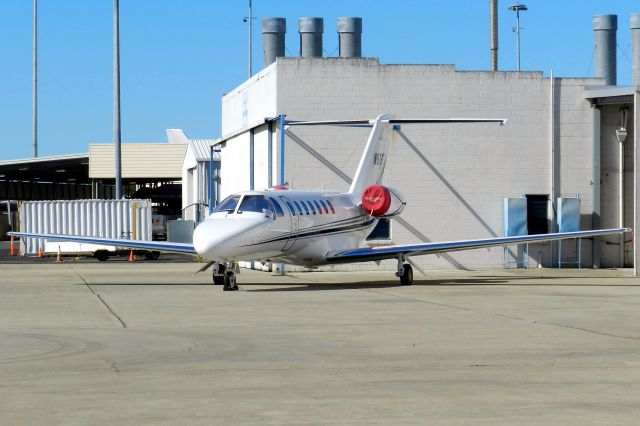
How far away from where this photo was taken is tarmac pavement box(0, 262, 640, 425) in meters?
9.15

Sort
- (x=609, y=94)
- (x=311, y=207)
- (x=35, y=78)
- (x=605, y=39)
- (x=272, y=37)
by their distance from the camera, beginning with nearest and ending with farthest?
(x=311, y=207) < (x=609, y=94) < (x=272, y=37) < (x=605, y=39) < (x=35, y=78)

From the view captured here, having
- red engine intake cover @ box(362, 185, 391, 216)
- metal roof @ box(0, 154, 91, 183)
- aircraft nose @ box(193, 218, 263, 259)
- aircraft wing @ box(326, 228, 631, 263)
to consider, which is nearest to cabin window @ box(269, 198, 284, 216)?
aircraft nose @ box(193, 218, 263, 259)

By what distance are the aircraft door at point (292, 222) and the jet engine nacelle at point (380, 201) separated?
12.3ft

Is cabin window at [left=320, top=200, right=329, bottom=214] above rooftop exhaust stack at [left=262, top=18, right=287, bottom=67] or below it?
below

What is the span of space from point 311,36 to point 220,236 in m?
35.5

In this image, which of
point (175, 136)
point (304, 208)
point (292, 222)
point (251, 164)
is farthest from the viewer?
point (175, 136)

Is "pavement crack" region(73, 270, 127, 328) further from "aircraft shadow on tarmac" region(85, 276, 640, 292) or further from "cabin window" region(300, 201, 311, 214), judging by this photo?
"cabin window" region(300, 201, 311, 214)

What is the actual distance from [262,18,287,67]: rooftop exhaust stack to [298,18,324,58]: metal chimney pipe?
126 cm

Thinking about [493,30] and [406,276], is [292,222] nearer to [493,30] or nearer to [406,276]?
[406,276]

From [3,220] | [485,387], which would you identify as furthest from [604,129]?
[3,220]

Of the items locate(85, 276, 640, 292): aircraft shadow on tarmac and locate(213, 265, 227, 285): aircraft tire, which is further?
locate(213, 265, 227, 285): aircraft tire

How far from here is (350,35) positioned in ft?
190

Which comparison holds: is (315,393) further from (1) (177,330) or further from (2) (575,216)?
(2) (575,216)

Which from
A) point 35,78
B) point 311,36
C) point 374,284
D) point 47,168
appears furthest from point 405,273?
point 35,78
